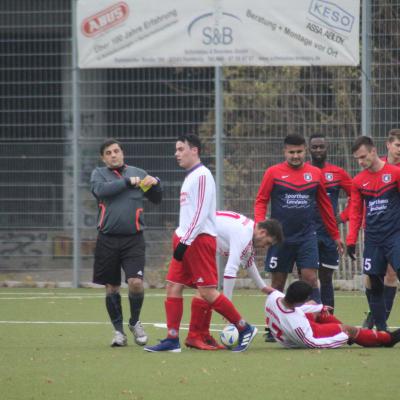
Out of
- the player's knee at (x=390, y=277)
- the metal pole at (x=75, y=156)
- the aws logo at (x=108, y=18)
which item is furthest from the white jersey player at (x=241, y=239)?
the aws logo at (x=108, y=18)

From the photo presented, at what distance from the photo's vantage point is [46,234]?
64.9 feet

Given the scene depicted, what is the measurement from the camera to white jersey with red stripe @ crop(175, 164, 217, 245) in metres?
10.3

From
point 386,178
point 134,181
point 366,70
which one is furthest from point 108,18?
point 386,178

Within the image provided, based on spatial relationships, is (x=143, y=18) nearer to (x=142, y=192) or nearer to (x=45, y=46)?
(x=45, y=46)

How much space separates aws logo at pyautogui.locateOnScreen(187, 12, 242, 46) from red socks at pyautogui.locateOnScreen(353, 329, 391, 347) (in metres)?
9.01

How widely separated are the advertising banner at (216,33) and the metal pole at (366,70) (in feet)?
0.40

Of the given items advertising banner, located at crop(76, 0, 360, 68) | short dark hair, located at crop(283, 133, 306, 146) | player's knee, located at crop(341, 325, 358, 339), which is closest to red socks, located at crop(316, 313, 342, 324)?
player's knee, located at crop(341, 325, 358, 339)

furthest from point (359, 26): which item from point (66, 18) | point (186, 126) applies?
point (66, 18)

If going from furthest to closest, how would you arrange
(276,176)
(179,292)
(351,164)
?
(351,164)
(276,176)
(179,292)

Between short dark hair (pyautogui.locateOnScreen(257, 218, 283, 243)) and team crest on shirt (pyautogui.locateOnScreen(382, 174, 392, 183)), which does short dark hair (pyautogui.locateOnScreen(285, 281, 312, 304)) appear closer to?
short dark hair (pyautogui.locateOnScreen(257, 218, 283, 243))

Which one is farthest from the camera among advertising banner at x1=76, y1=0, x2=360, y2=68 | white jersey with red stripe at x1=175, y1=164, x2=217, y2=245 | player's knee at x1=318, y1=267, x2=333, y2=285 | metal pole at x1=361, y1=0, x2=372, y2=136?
advertising banner at x1=76, y1=0, x2=360, y2=68

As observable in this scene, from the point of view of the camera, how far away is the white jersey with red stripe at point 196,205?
10258 millimetres

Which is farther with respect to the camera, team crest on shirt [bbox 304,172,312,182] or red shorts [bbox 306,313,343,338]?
team crest on shirt [bbox 304,172,312,182]

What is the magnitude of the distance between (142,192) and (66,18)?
944cm
